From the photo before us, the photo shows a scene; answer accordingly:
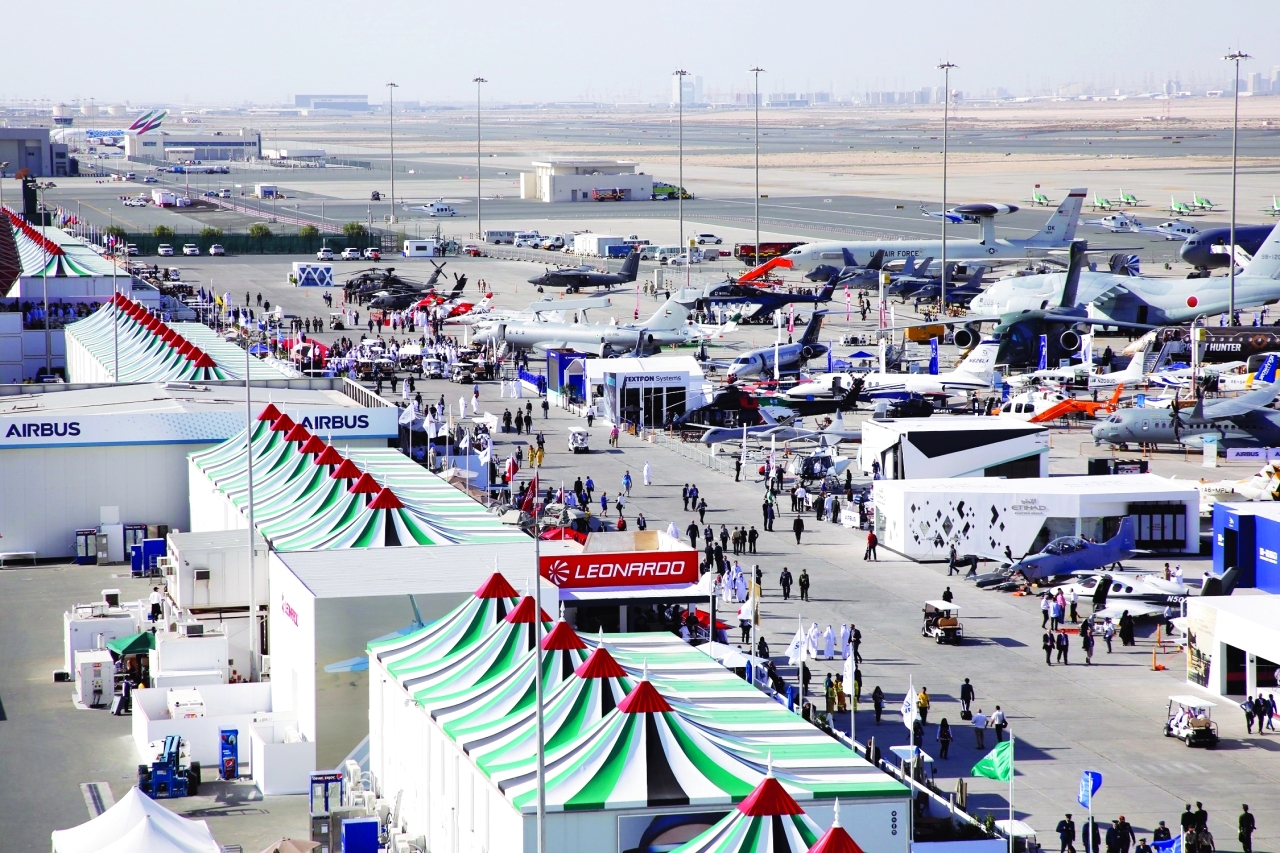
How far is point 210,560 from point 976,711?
55.8 feet

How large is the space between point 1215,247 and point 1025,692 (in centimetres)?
8203

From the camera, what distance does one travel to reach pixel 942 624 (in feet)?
128

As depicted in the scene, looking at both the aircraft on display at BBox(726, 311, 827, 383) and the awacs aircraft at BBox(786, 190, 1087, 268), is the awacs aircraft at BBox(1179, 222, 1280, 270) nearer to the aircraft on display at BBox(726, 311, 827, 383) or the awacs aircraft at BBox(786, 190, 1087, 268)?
the awacs aircraft at BBox(786, 190, 1087, 268)

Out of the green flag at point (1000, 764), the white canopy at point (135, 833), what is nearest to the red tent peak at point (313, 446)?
the white canopy at point (135, 833)

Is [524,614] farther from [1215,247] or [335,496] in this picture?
[1215,247]

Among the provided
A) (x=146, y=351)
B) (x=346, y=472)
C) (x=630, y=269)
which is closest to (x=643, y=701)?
(x=346, y=472)

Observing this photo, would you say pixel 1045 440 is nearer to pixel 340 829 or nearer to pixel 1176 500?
pixel 1176 500

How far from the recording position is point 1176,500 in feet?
156

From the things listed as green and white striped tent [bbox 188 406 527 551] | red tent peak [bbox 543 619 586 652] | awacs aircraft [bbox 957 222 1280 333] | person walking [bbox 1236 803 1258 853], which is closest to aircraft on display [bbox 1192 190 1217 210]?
awacs aircraft [bbox 957 222 1280 333]

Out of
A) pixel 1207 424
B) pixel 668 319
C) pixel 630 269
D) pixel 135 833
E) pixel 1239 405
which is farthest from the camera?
pixel 630 269

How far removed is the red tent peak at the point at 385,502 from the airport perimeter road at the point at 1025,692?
8184 mm

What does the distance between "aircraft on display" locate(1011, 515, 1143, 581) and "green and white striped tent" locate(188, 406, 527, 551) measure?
→ 13517mm

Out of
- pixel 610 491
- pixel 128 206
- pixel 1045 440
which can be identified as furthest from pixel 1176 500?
pixel 128 206

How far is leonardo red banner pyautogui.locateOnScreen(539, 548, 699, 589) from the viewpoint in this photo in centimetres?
3556
